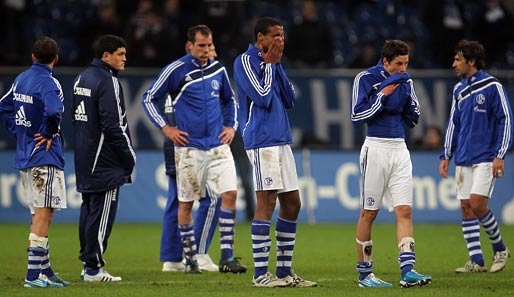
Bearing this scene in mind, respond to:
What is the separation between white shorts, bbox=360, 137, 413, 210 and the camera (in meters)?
10.3

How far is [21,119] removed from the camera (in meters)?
10.7

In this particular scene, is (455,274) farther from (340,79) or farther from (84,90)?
(340,79)

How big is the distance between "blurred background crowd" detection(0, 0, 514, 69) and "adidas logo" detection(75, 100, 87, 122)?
9.88m

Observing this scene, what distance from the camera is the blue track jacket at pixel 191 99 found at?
12.2 meters

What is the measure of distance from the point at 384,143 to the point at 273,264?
292cm

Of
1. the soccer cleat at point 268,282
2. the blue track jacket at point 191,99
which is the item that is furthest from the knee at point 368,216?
the blue track jacket at point 191,99

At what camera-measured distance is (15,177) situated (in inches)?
747

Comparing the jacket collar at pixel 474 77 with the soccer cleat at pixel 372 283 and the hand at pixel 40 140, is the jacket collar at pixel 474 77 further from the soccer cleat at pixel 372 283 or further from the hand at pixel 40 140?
the hand at pixel 40 140

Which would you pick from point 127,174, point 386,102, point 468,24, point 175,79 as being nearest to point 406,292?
point 386,102

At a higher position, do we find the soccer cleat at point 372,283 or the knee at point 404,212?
the knee at point 404,212

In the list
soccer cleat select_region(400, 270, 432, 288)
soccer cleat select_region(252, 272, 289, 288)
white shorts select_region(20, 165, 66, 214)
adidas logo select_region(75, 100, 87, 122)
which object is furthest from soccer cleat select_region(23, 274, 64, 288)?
soccer cleat select_region(400, 270, 432, 288)

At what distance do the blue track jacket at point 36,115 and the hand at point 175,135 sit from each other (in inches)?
60.9

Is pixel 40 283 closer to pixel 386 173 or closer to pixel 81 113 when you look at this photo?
pixel 81 113

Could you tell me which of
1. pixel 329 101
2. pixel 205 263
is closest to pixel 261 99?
pixel 205 263
